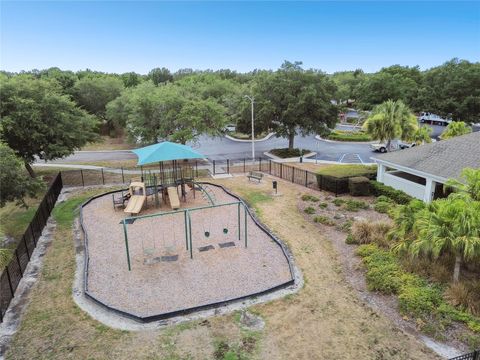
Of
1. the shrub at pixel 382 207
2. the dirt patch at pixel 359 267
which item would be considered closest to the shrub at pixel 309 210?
the dirt patch at pixel 359 267

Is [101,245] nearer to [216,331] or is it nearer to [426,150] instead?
[216,331]

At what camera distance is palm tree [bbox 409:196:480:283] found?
30.2ft

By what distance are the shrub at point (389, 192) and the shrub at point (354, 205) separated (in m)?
1.61

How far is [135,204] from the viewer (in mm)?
17797

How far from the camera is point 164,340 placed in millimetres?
8617

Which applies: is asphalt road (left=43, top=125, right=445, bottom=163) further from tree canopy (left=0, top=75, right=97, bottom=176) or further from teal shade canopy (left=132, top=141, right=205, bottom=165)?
teal shade canopy (left=132, top=141, right=205, bottom=165)

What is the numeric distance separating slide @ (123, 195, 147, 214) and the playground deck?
0.65m

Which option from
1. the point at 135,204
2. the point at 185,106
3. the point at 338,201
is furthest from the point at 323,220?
the point at 185,106

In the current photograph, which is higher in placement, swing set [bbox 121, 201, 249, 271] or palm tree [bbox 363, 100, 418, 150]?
palm tree [bbox 363, 100, 418, 150]

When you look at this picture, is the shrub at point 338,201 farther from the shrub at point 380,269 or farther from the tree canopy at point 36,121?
the tree canopy at point 36,121

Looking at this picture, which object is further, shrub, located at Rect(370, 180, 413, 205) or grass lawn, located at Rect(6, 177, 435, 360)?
shrub, located at Rect(370, 180, 413, 205)

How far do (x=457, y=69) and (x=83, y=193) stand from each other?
157ft

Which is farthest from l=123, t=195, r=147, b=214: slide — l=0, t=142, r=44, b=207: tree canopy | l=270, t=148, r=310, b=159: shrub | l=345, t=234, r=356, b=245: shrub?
l=270, t=148, r=310, b=159: shrub

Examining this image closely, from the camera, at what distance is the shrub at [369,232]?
1389 centimetres
